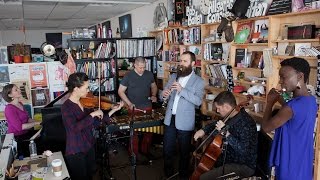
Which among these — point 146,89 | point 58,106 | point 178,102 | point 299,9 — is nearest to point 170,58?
point 146,89

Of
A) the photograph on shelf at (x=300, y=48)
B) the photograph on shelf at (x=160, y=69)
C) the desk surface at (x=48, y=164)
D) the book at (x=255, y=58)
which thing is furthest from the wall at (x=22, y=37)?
the photograph on shelf at (x=300, y=48)

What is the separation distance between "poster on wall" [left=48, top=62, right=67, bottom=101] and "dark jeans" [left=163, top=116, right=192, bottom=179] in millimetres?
Answer: 2315

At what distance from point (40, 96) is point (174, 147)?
258cm

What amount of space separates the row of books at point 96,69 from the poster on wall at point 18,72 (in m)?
0.82

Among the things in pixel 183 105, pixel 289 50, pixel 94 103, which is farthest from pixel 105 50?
pixel 289 50

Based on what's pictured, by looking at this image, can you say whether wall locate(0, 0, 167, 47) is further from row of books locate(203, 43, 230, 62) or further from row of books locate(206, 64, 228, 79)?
row of books locate(206, 64, 228, 79)

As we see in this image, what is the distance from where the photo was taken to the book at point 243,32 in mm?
3387

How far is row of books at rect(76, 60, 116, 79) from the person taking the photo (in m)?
4.99

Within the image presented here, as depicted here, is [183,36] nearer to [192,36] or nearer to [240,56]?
[192,36]

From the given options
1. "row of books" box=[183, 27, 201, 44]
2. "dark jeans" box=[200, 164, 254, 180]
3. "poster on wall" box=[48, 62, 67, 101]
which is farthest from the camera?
"poster on wall" box=[48, 62, 67, 101]

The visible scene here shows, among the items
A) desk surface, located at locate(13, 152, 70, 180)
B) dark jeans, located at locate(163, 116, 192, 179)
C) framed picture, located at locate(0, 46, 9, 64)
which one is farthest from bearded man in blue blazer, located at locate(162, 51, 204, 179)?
framed picture, located at locate(0, 46, 9, 64)

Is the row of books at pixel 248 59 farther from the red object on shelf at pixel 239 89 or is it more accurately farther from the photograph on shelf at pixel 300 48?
the photograph on shelf at pixel 300 48

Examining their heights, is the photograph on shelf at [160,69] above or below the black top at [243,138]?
above

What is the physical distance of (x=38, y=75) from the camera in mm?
4762
